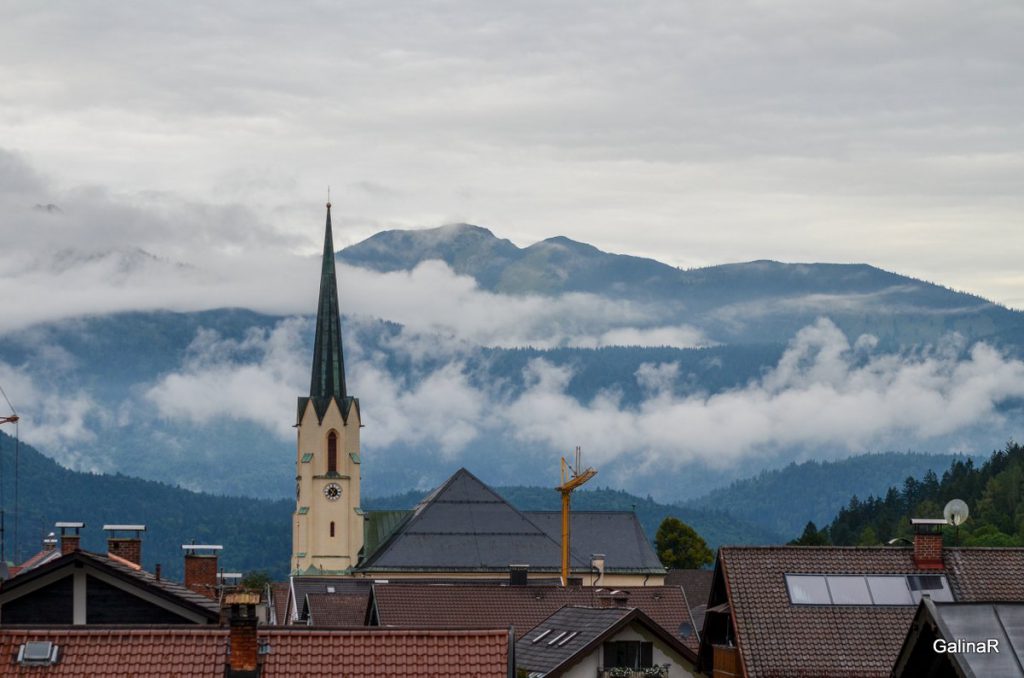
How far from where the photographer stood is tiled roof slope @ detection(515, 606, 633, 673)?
56.3 m

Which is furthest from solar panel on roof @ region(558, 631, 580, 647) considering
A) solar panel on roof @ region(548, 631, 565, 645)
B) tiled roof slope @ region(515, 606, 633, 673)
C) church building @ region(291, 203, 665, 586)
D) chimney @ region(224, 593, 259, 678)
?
church building @ region(291, 203, 665, 586)

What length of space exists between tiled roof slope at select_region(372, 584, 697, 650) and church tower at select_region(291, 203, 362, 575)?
3024 inches

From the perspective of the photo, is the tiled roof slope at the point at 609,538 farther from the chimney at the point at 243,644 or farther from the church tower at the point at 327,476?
the chimney at the point at 243,644

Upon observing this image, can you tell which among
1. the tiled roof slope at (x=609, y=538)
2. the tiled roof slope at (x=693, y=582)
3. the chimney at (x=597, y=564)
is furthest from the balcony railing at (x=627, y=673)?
the tiled roof slope at (x=609, y=538)

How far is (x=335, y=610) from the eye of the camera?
87.7 meters

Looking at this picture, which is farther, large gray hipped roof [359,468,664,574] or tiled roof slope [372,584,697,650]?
large gray hipped roof [359,468,664,574]

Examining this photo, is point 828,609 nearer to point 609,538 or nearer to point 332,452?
point 609,538

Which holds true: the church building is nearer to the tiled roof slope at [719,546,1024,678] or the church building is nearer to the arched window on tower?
the arched window on tower

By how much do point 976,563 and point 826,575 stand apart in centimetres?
416

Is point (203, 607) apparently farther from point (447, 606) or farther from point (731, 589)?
point (447, 606)

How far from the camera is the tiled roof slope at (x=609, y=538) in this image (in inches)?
6068

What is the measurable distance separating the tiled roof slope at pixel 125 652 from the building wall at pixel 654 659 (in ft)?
77.5

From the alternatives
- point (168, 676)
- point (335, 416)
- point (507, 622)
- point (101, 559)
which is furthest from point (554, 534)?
point (168, 676)

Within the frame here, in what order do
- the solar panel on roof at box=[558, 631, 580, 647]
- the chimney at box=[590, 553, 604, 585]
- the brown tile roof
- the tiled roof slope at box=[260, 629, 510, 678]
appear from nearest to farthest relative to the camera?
the tiled roof slope at box=[260, 629, 510, 678], the solar panel on roof at box=[558, 631, 580, 647], the brown tile roof, the chimney at box=[590, 553, 604, 585]
